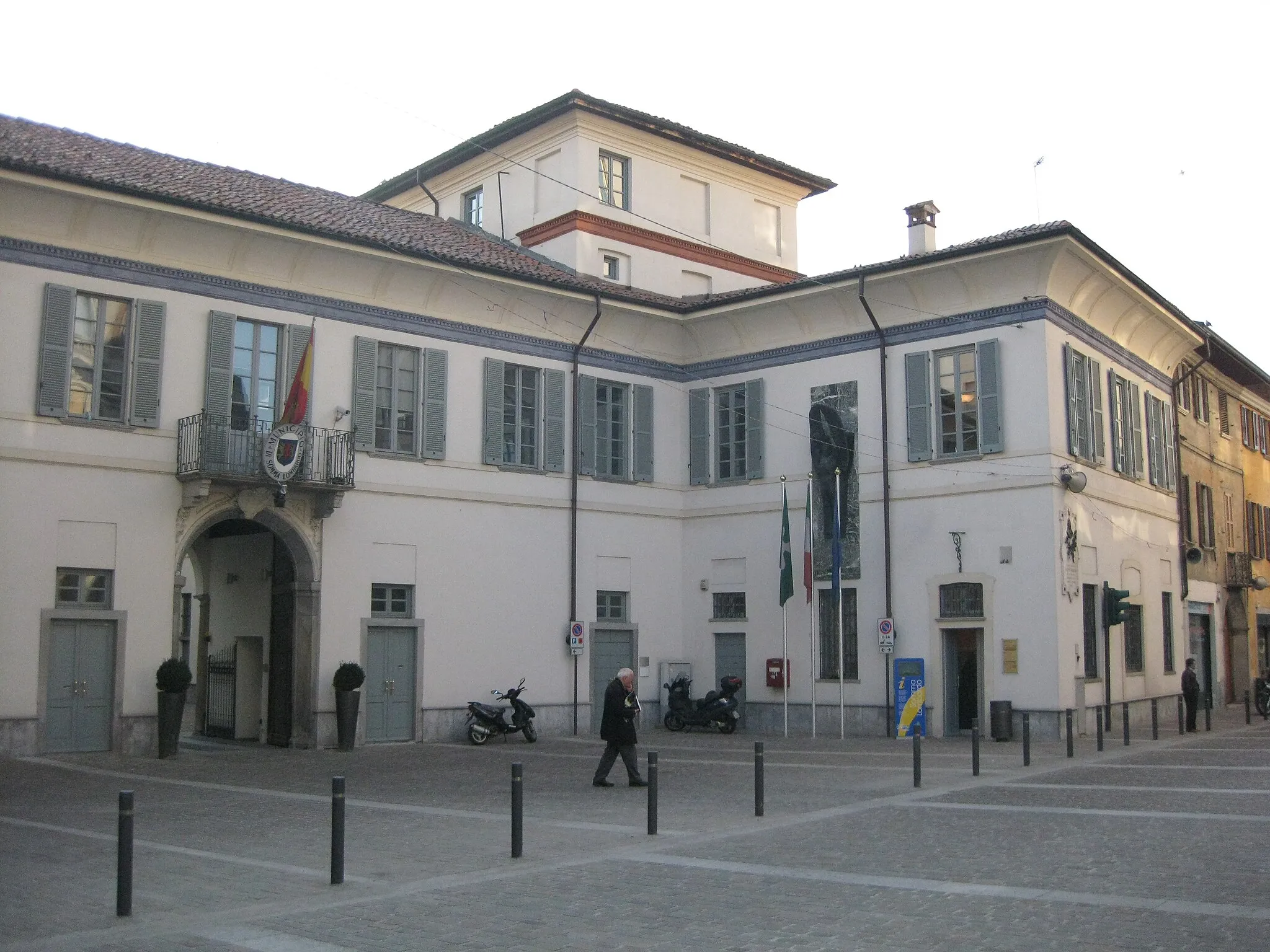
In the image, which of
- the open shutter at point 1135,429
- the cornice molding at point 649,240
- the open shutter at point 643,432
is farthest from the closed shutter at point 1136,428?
the open shutter at point 643,432

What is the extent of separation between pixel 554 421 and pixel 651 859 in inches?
614

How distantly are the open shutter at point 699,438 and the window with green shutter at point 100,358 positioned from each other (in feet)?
37.9

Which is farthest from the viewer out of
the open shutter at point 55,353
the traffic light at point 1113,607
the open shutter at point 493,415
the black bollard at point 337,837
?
the open shutter at point 493,415

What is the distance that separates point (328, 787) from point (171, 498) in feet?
20.6

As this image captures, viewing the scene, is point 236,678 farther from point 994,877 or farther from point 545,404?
point 994,877

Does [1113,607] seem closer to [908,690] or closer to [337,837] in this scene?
[908,690]

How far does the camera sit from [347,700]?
21422mm

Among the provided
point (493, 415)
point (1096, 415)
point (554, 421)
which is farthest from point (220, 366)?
point (1096, 415)

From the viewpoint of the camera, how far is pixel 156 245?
20.3 m

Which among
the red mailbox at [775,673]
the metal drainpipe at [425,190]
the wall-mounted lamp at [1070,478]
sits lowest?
the red mailbox at [775,673]

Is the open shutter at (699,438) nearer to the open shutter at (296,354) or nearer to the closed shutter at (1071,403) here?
the closed shutter at (1071,403)

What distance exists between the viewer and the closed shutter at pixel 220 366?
67.8 ft

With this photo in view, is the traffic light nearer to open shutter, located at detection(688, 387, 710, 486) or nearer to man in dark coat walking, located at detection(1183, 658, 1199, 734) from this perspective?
man in dark coat walking, located at detection(1183, 658, 1199, 734)

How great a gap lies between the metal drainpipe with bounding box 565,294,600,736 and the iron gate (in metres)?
6.41
